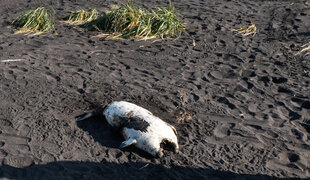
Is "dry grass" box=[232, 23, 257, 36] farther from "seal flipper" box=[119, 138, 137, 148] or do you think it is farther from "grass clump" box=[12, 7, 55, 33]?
"seal flipper" box=[119, 138, 137, 148]

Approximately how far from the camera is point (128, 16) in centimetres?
847

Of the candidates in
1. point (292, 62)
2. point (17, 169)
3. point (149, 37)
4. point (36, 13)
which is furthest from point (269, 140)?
point (36, 13)

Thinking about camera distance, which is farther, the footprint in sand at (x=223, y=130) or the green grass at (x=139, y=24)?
the green grass at (x=139, y=24)

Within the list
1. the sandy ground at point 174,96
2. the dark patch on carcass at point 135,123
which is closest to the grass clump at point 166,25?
the sandy ground at point 174,96

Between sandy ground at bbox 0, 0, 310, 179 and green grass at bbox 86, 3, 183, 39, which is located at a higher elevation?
green grass at bbox 86, 3, 183, 39

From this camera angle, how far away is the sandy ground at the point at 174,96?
477 cm

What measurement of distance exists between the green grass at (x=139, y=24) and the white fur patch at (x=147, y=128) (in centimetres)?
304

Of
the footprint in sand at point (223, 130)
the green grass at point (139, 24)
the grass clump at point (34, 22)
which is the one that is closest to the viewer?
the footprint in sand at point (223, 130)

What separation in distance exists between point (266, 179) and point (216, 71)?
274cm

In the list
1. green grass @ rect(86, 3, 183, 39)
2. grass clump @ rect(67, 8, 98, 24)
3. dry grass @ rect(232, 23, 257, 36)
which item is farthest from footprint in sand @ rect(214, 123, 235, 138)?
grass clump @ rect(67, 8, 98, 24)

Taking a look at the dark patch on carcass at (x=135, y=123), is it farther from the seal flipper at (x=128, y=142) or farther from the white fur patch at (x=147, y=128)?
the seal flipper at (x=128, y=142)

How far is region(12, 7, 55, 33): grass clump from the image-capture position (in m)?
8.48

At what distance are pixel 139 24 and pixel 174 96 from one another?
2.65 metres

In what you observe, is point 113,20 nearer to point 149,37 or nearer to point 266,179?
point 149,37
